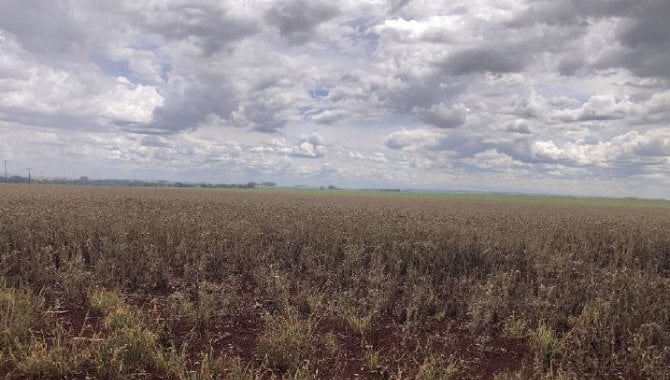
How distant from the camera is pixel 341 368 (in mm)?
6508

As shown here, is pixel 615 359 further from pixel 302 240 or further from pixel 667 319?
pixel 302 240

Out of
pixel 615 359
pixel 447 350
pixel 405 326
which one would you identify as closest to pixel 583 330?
pixel 615 359

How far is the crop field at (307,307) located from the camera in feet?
21.1

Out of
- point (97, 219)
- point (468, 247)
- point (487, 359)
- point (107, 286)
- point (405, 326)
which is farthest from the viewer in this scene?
point (97, 219)

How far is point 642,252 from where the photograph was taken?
14.2 metres

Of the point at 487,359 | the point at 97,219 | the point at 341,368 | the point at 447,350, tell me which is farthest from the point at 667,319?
the point at 97,219

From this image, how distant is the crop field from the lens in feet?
21.1

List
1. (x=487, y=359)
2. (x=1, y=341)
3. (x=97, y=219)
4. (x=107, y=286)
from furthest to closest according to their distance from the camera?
1. (x=97, y=219)
2. (x=107, y=286)
3. (x=487, y=359)
4. (x=1, y=341)

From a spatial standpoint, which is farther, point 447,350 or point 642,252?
point 642,252

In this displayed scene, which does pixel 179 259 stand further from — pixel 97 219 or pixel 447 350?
pixel 447 350

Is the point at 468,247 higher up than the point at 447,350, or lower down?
higher up

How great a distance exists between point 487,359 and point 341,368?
2.26 meters

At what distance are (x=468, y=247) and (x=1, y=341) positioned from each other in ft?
33.7

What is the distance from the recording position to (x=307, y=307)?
845cm
